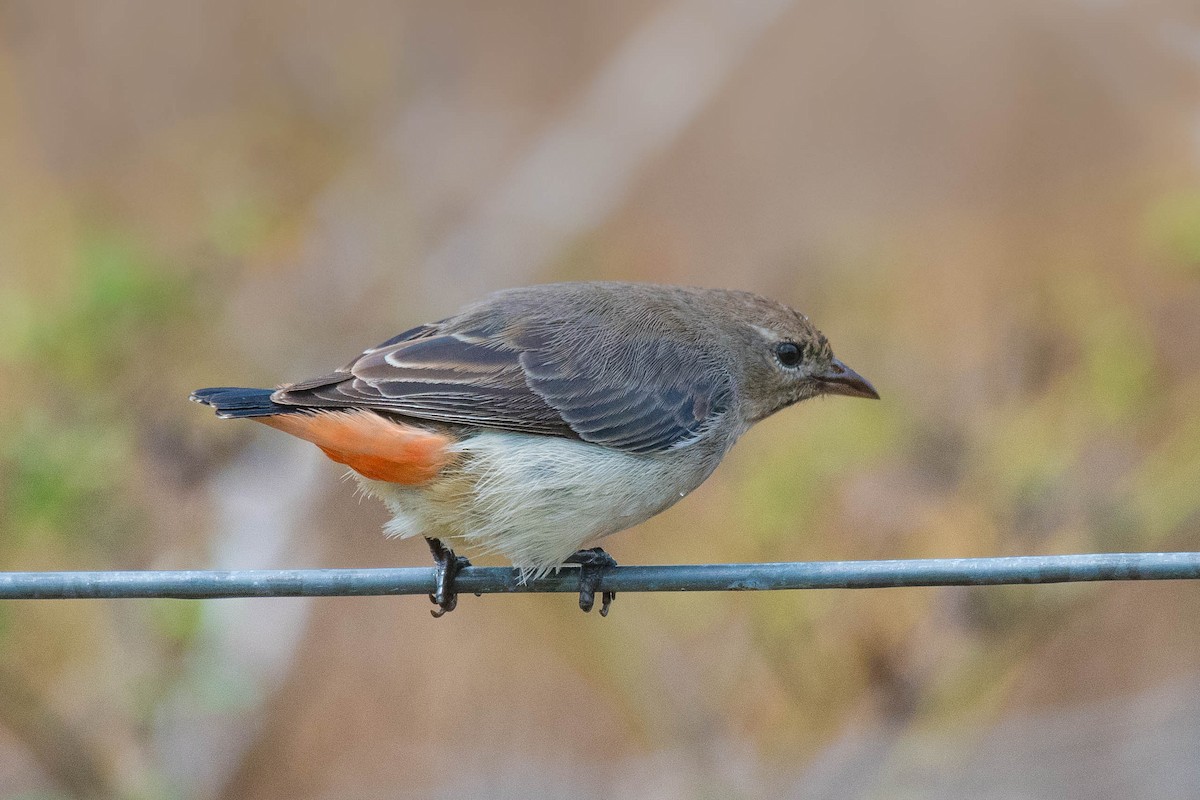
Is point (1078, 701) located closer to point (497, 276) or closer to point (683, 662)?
point (683, 662)

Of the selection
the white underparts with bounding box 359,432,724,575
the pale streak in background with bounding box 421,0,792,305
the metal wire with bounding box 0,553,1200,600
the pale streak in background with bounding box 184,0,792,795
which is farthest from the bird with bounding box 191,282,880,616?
the pale streak in background with bounding box 421,0,792,305

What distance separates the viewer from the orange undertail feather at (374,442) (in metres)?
4.08

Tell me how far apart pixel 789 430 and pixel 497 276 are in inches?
117

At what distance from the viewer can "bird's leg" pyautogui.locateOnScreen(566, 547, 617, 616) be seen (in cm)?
415

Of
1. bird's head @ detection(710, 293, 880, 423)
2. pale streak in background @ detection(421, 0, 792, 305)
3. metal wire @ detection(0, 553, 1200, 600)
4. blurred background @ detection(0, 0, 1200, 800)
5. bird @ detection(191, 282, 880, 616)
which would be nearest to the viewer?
metal wire @ detection(0, 553, 1200, 600)

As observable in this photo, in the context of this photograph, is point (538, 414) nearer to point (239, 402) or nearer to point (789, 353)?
point (239, 402)

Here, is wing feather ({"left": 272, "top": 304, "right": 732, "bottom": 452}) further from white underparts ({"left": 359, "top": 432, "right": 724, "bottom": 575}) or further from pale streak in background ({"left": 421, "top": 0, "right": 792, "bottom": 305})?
pale streak in background ({"left": 421, "top": 0, "right": 792, "bottom": 305})

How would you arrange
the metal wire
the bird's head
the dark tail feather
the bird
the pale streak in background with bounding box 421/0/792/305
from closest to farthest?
the metal wire
the dark tail feather
the bird
the bird's head
the pale streak in background with bounding box 421/0/792/305

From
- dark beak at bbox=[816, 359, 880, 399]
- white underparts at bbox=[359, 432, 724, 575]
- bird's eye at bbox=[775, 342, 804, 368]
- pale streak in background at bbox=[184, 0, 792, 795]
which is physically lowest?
white underparts at bbox=[359, 432, 724, 575]

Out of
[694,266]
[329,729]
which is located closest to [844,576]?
[329,729]

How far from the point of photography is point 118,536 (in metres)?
5.41

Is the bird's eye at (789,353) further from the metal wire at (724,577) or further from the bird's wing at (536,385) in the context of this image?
the metal wire at (724,577)

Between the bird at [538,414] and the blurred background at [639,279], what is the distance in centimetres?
102

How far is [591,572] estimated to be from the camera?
4195 mm
